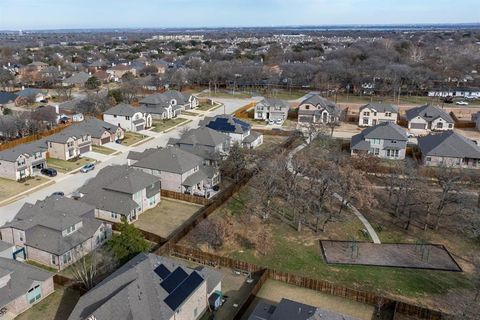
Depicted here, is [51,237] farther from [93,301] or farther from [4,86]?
[4,86]

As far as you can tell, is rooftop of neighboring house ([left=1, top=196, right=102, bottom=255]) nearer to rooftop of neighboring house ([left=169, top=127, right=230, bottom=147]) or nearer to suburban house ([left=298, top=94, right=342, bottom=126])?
rooftop of neighboring house ([left=169, top=127, right=230, bottom=147])

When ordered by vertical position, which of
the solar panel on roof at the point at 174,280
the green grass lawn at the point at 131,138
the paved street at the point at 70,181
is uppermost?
the solar panel on roof at the point at 174,280

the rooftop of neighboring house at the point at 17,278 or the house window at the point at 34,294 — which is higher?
the rooftop of neighboring house at the point at 17,278

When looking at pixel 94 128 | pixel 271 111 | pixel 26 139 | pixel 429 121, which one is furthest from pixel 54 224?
pixel 429 121

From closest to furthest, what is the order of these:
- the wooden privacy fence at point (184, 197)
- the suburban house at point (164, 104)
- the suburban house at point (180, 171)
→ the wooden privacy fence at point (184, 197) → the suburban house at point (180, 171) → the suburban house at point (164, 104)

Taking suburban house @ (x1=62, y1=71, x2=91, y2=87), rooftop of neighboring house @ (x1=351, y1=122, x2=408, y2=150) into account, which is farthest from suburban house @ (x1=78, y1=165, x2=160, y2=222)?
suburban house @ (x1=62, y1=71, x2=91, y2=87)

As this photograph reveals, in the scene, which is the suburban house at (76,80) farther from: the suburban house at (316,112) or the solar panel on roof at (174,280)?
the solar panel on roof at (174,280)

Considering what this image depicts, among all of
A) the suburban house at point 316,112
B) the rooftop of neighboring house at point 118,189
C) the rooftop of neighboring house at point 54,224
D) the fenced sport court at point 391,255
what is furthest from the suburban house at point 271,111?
the rooftop of neighboring house at point 54,224
